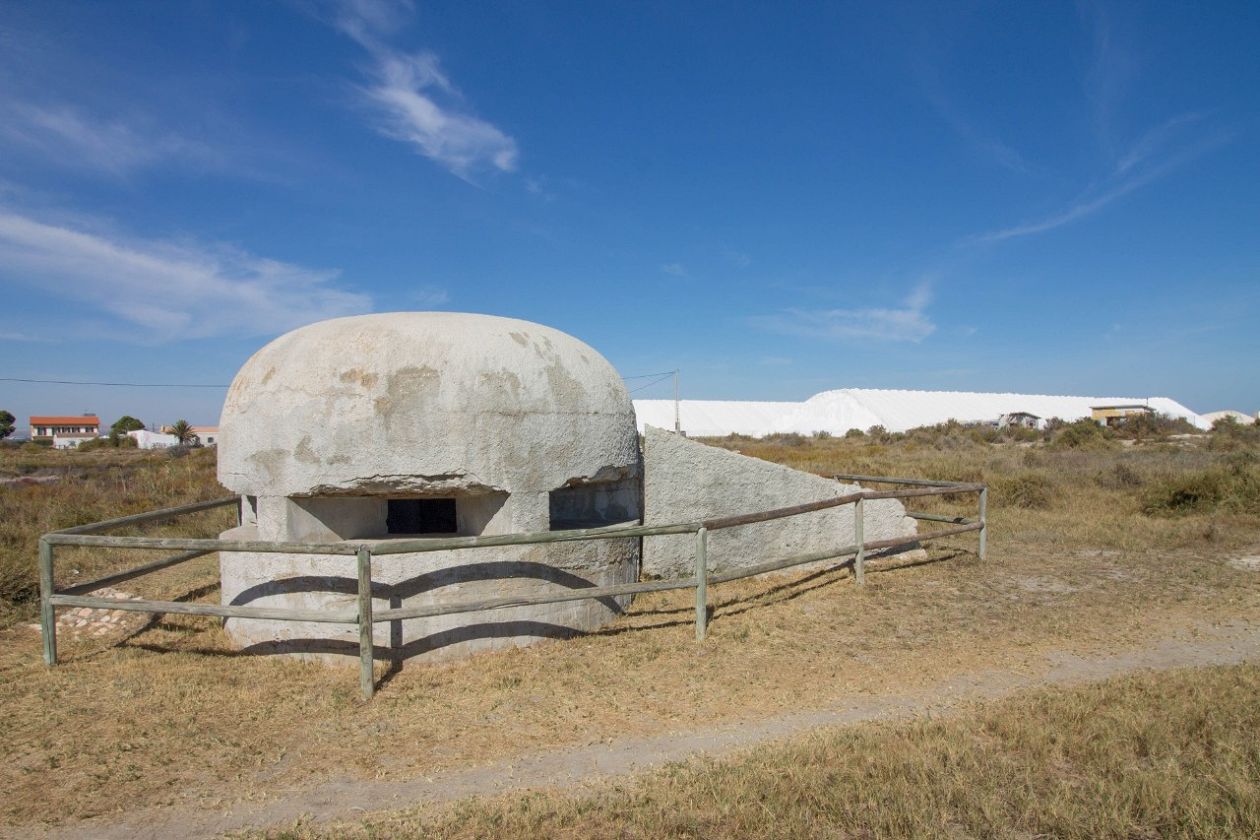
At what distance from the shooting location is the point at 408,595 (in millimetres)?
5348

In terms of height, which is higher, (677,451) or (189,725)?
(677,451)

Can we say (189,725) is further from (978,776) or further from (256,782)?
(978,776)

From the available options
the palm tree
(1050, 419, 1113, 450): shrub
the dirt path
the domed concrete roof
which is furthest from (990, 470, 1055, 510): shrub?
the palm tree

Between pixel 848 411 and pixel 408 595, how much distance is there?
5365cm

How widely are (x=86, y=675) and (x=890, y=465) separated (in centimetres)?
1821

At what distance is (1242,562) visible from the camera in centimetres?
855

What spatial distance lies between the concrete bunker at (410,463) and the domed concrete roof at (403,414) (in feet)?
0.04

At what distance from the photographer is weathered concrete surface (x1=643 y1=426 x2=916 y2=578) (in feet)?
25.2

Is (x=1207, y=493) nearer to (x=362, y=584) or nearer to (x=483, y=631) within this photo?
(x=483, y=631)

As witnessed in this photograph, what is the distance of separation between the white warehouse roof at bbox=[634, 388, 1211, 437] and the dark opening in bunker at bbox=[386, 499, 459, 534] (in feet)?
145

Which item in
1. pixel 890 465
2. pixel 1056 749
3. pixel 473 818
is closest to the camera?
pixel 473 818

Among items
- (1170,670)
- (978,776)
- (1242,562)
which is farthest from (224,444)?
(1242,562)

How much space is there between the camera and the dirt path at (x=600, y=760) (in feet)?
11.3

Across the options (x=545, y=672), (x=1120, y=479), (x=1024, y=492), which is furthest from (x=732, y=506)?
(x=1120, y=479)
